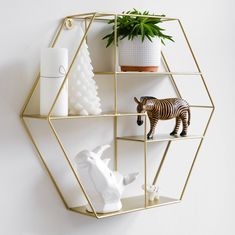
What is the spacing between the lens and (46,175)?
1514mm

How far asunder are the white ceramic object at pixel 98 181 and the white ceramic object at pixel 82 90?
12 cm

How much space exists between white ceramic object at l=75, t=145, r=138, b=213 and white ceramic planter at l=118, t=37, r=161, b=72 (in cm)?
25

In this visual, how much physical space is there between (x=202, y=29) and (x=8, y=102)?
84 cm

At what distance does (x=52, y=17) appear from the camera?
1.51 metres

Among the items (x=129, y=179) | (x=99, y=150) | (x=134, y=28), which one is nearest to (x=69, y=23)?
(x=134, y=28)

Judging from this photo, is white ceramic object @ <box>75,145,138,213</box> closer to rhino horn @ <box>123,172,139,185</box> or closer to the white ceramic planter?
rhino horn @ <box>123,172,139,185</box>

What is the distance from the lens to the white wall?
143 cm

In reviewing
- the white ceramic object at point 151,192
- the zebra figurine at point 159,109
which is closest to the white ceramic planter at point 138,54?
the zebra figurine at point 159,109

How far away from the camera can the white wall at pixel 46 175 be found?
1432 millimetres

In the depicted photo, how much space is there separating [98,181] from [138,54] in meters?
0.39

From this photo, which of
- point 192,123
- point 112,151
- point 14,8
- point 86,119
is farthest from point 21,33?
point 192,123

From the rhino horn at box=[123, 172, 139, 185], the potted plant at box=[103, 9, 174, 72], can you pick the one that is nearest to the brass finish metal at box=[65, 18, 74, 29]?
the potted plant at box=[103, 9, 174, 72]

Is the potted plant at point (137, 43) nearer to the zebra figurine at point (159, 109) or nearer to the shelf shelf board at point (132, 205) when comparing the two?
the zebra figurine at point (159, 109)

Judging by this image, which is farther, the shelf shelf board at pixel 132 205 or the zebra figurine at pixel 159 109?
the zebra figurine at pixel 159 109
